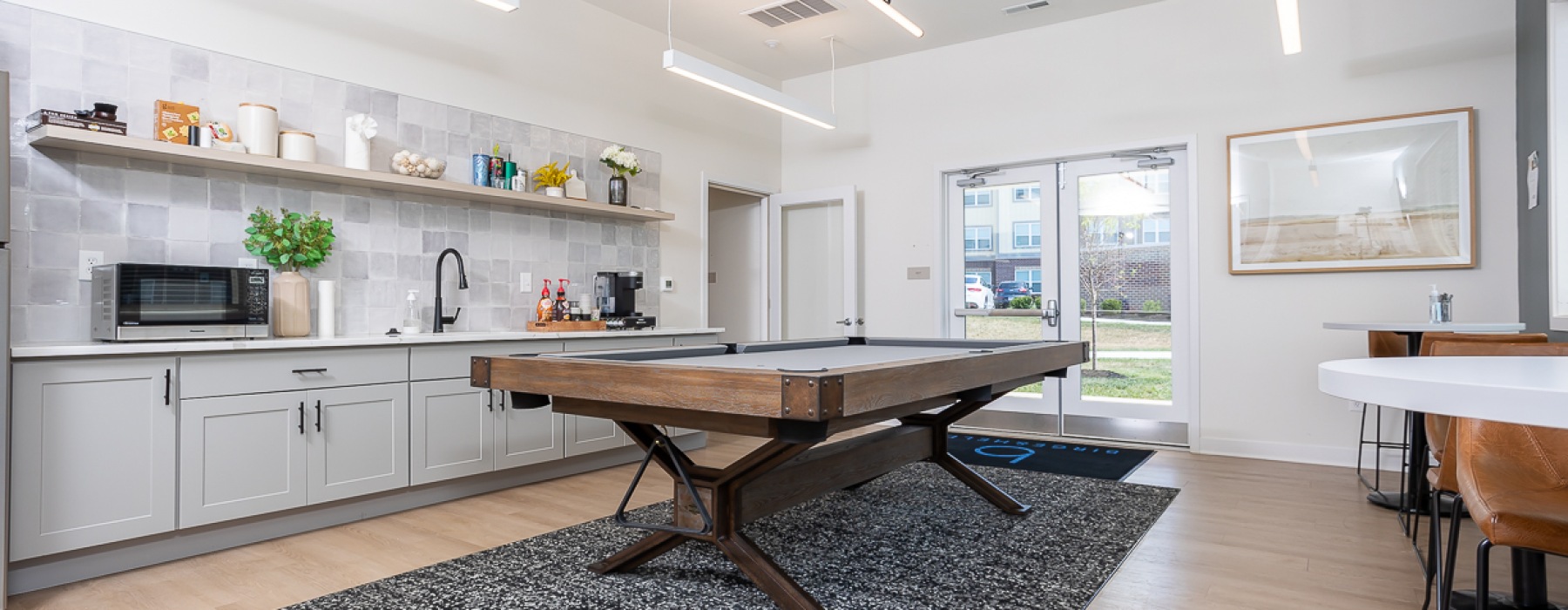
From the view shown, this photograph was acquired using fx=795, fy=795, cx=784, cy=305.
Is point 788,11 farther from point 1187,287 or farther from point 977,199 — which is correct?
point 1187,287

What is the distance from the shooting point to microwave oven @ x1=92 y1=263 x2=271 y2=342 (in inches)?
111

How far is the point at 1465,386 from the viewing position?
889mm

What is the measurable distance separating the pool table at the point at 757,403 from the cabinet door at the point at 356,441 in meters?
1.20

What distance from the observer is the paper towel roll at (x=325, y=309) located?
3580 mm

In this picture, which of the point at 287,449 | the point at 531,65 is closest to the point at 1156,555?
the point at 287,449

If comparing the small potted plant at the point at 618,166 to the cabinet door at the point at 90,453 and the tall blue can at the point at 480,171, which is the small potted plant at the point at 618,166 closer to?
the tall blue can at the point at 480,171

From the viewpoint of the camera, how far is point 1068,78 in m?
5.48

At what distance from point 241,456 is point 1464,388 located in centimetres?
352

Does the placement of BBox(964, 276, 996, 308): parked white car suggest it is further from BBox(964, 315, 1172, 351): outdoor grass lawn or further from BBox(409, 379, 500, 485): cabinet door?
BBox(409, 379, 500, 485): cabinet door

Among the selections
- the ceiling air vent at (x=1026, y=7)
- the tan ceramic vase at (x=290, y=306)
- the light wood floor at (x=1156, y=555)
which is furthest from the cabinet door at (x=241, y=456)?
the ceiling air vent at (x=1026, y=7)

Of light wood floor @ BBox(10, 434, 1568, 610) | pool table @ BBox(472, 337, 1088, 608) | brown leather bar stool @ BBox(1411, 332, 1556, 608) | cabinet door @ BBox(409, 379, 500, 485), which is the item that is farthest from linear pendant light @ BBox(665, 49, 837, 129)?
brown leather bar stool @ BBox(1411, 332, 1556, 608)

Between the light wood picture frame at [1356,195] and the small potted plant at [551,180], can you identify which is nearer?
the light wood picture frame at [1356,195]

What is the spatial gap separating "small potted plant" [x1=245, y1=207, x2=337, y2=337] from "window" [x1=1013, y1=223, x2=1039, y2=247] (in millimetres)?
4362

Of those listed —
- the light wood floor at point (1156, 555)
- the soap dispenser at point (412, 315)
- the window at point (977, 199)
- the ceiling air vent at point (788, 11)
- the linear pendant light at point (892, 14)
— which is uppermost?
the ceiling air vent at point (788, 11)
